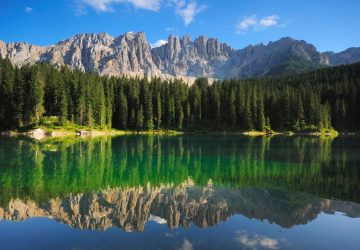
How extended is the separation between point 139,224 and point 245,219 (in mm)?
6032

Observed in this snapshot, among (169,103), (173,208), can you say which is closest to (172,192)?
(173,208)

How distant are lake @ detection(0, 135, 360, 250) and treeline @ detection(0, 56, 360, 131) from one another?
87.0 meters

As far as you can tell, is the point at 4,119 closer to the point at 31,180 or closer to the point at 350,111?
the point at 31,180

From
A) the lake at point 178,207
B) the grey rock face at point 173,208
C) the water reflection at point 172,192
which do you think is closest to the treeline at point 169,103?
the water reflection at point 172,192

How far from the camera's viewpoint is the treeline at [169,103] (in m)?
120

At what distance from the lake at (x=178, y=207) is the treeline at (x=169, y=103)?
285 feet

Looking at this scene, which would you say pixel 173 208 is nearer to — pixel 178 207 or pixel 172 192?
pixel 178 207

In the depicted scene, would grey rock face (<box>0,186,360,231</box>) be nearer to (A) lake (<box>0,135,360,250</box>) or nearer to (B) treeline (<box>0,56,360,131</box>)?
(A) lake (<box>0,135,360,250</box>)

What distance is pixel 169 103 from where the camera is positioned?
146 metres

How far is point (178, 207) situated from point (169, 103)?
12559cm

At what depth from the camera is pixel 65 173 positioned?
33.7m

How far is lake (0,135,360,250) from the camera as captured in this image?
16.0 m

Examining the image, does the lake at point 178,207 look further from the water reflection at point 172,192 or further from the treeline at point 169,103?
the treeline at point 169,103

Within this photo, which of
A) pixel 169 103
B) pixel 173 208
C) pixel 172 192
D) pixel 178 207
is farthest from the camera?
pixel 169 103
